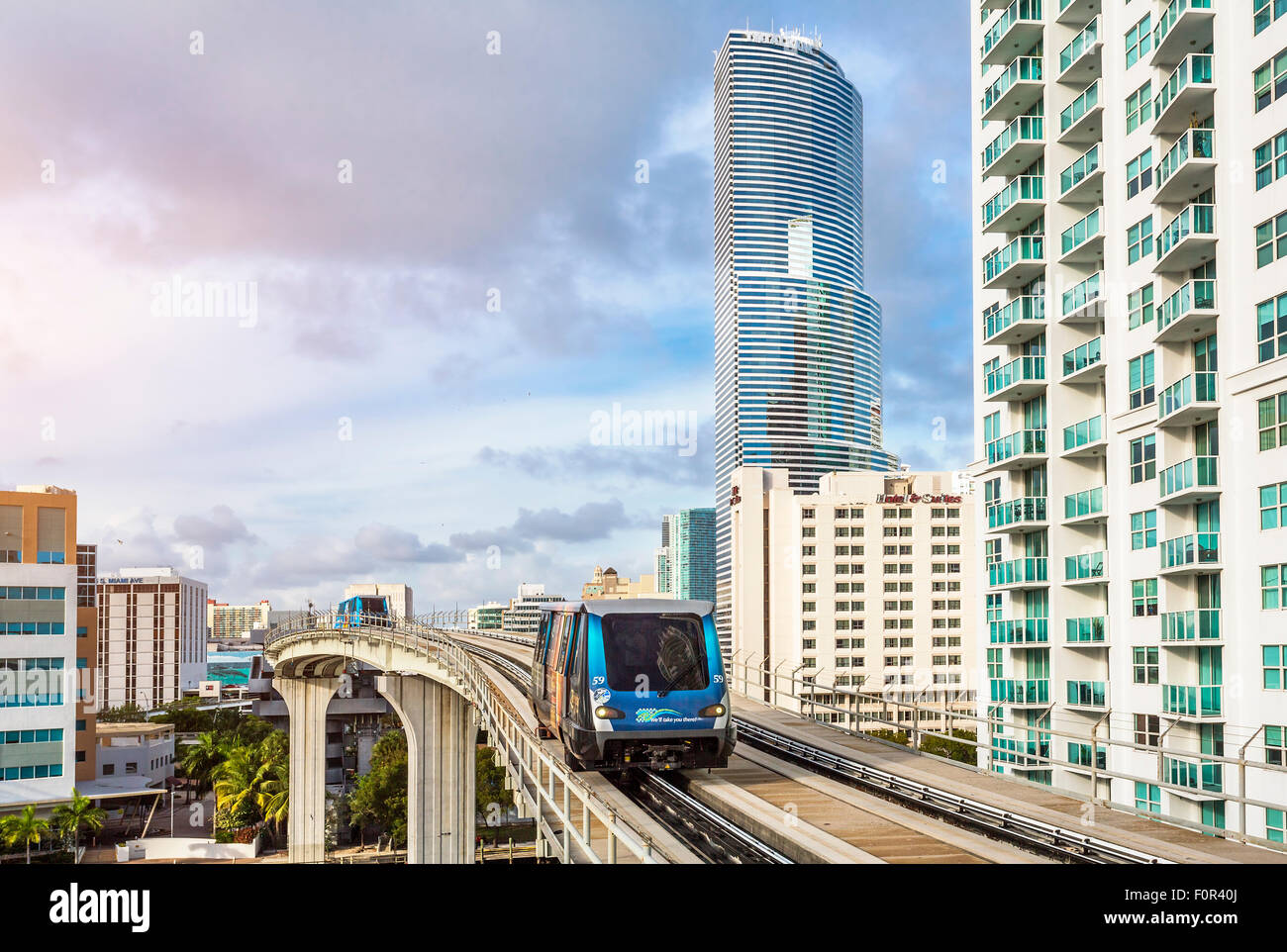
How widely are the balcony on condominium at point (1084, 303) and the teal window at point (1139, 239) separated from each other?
2363 mm

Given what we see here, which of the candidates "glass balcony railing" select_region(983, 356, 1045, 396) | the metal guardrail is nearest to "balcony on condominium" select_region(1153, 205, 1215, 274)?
"glass balcony railing" select_region(983, 356, 1045, 396)

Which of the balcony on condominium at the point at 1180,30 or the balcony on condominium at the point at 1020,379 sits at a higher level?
the balcony on condominium at the point at 1180,30

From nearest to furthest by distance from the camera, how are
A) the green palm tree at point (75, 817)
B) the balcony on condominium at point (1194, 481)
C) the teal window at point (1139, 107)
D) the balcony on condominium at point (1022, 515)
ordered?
the balcony on condominium at point (1194, 481), the teal window at point (1139, 107), the balcony on condominium at point (1022, 515), the green palm tree at point (75, 817)

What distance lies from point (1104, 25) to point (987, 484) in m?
22.5

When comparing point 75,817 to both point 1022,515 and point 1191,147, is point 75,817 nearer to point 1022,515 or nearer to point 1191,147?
point 1022,515

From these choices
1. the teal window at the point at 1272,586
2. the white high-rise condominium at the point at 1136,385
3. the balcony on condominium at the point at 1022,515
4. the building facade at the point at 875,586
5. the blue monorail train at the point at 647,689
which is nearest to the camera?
the blue monorail train at the point at 647,689

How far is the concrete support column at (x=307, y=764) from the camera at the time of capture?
79.1 m

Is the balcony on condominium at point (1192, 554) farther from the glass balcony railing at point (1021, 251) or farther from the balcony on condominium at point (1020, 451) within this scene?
the glass balcony railing at point (1021, 251)

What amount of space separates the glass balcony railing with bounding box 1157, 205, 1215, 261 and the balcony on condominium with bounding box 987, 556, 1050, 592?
1617 cm

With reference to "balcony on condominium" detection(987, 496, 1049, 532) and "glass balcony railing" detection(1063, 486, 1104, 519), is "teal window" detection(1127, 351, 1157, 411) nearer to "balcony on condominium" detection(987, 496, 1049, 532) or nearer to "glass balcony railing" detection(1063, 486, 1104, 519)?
"glass balcony railing" detection(1063, 486, 1104, 519)

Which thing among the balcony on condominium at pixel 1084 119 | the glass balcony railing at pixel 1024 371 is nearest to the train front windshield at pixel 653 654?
the glass balcony railing at pixel 1024 371

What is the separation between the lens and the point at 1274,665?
35.2 m
